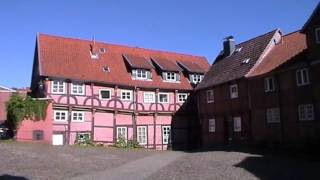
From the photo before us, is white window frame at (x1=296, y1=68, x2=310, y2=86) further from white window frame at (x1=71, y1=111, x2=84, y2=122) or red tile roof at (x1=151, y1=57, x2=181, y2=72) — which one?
white window frame at (x1=71, y1=111, x2=84, y2=122)

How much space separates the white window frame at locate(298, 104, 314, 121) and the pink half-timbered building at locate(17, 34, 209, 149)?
58.0 ft

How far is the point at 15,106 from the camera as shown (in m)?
37.3

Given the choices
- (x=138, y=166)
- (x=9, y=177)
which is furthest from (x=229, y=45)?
(x=9, y=177)

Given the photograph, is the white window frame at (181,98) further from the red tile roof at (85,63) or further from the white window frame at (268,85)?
the white window frame at (268,85)

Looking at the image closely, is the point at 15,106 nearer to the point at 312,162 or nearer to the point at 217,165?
the point at 217,165

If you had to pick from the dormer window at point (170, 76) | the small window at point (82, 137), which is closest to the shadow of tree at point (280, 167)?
the small window at point (82, 137)

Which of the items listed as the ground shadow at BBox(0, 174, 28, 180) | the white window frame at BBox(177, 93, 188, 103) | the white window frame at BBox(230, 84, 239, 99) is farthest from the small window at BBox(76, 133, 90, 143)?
the ground shadow at BBox(0, 174, 28, 180)

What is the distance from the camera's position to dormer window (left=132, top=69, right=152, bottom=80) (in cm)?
4638

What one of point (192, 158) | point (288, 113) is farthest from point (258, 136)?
point (192, 158)

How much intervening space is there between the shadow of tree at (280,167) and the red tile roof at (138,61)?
2157cm

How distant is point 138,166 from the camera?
88.0 feet

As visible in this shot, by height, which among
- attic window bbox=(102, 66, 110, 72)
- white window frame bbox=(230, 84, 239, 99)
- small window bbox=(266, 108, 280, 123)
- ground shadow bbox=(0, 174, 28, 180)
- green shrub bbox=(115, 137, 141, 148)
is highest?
attic window bbox=(102, 66, 110, 72)

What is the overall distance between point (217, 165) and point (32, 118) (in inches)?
752

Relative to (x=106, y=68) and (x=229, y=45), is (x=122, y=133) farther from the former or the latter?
(x=229, y=45)
